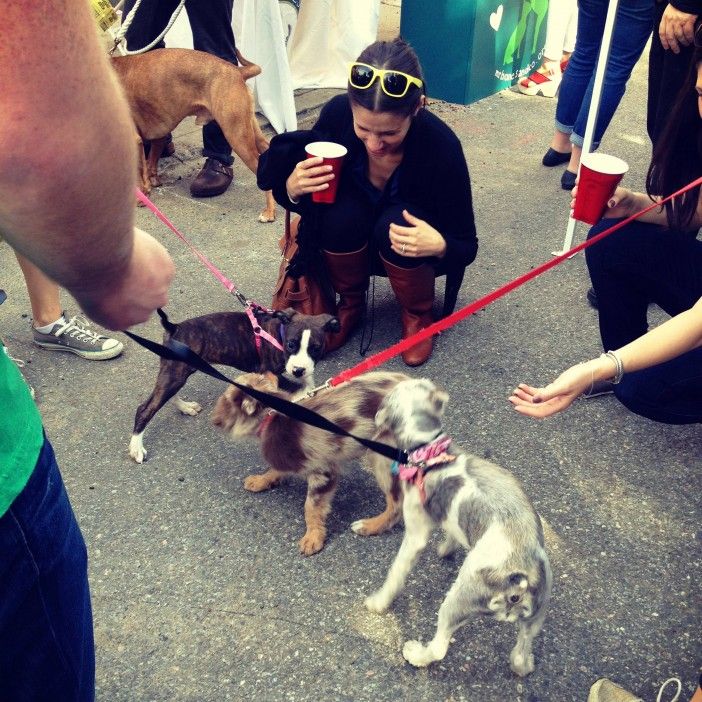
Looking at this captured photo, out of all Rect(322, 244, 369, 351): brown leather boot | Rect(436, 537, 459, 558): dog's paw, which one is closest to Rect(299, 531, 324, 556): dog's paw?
Rect(436, 537, 459, 558): dog's paw

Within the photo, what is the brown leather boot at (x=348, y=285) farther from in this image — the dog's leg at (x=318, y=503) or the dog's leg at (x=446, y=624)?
the dog's leg at (x=446, y=624)

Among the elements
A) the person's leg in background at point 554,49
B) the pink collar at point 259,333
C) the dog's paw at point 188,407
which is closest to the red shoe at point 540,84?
the person's leg in background at point 554,49

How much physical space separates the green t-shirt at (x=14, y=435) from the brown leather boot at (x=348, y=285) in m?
2.39

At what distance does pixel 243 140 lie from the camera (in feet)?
15.5

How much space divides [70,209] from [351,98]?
2.38 m

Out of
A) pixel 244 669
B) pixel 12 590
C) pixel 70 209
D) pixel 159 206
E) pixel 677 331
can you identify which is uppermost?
pixel 70 209

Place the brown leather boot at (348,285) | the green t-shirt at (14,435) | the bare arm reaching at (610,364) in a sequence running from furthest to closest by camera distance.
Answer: the brown leather boot at (348,285)
the bare arm reaching at (610,364)
the green t-shirt at (14,435)

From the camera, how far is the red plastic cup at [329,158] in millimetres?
3088

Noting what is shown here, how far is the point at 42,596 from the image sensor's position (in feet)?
3.73

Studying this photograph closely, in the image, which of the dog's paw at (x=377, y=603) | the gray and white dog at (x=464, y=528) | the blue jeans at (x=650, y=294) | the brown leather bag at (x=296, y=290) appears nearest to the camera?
the gray and white dog at (x=464, y=528)

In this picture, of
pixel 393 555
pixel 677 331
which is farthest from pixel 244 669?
pixel 677 331

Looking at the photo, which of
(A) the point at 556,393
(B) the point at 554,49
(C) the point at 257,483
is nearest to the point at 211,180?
(C) the point at 257,483

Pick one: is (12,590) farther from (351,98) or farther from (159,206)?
(159,206)

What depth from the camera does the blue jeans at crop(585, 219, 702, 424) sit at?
105 inches
